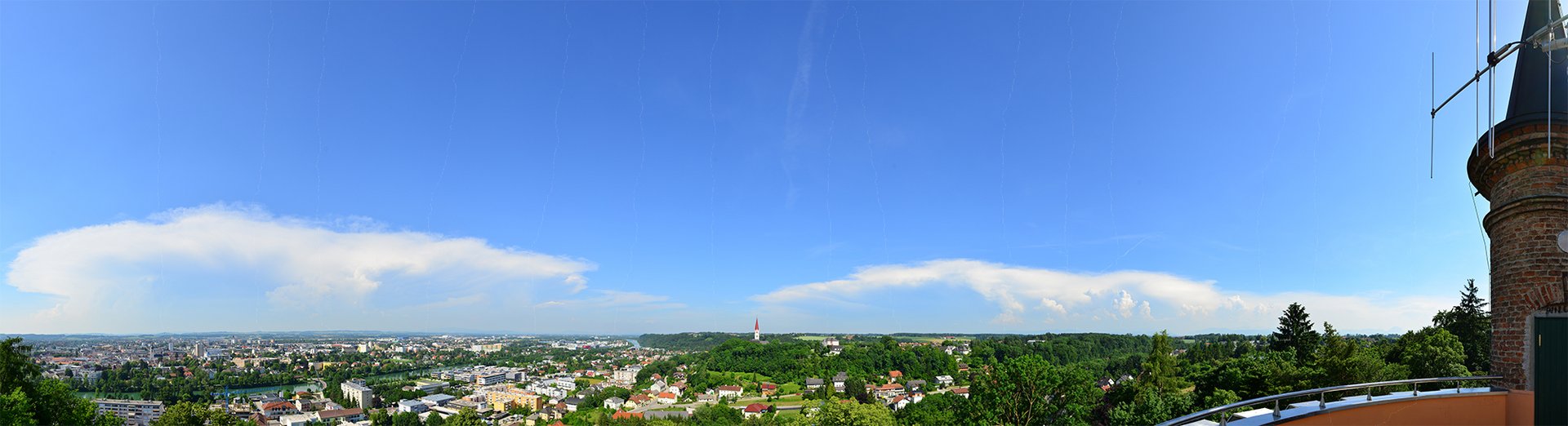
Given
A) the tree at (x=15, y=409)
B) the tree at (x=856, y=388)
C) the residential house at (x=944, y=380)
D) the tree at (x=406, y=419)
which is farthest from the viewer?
the residential house at (x=944, y=380)

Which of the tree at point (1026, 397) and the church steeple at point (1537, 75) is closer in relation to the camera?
the church steeple at point (1537, 75)

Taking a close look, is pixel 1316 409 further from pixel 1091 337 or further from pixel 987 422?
pixel 1091 337

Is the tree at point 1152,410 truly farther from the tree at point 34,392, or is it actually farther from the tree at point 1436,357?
the tree at point 34,392

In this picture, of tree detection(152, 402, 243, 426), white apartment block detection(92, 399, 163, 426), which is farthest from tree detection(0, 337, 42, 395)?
white apartment block detection(92, 399, 163, 426)

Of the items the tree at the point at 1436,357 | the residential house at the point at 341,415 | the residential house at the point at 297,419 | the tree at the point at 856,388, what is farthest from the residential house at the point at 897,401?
the residential house at the point at 297,419

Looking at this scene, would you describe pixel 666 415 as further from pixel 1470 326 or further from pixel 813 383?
pixel 1470 326

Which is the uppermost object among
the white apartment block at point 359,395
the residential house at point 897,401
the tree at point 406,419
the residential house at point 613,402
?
the residential house at point 897,401

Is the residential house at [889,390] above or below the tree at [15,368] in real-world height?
below
